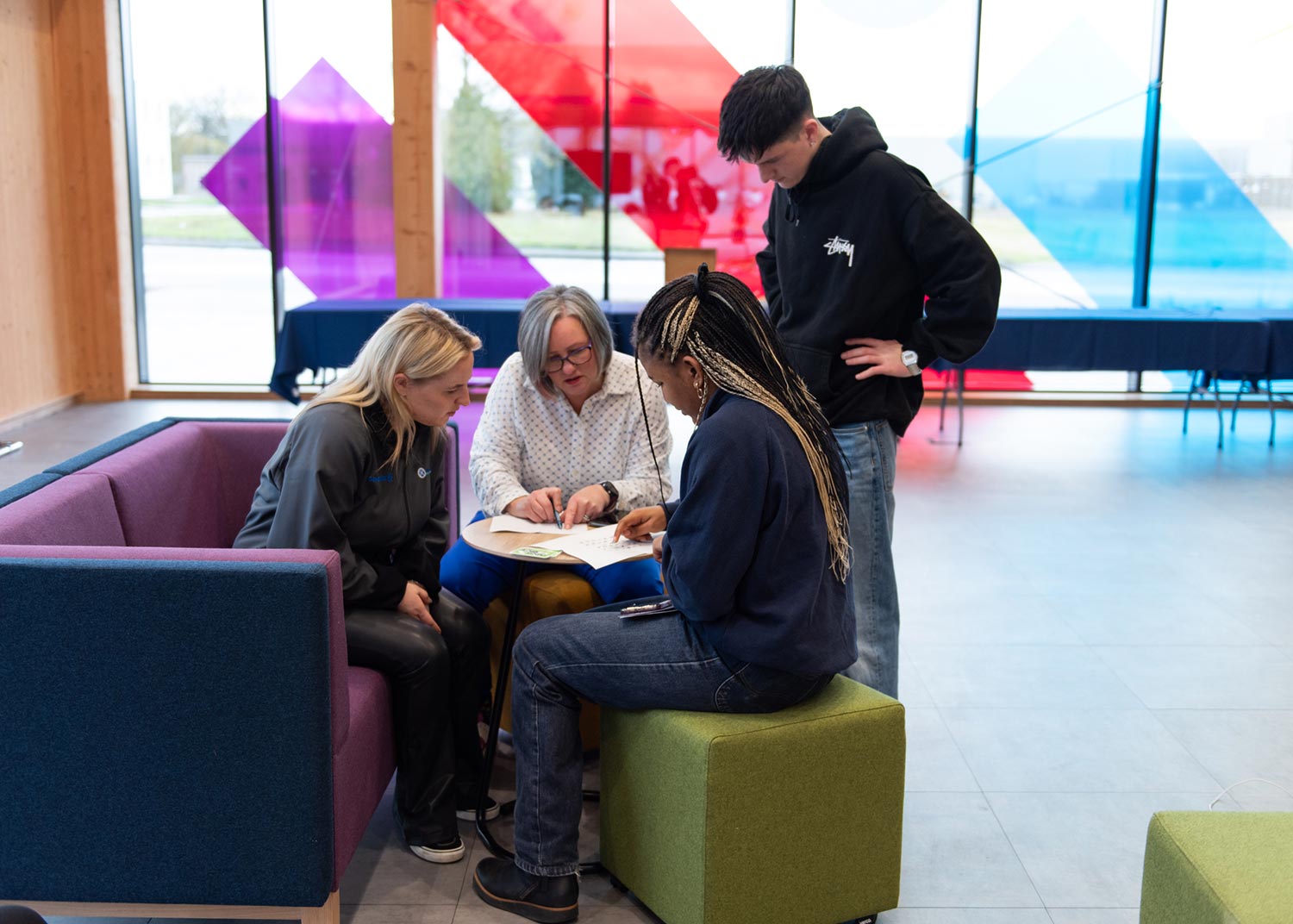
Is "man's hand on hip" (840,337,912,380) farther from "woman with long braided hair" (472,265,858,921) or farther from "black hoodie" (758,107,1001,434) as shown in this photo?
"woman with long braided hair" (472,265,858,921)

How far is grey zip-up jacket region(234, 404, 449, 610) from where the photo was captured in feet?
8.60

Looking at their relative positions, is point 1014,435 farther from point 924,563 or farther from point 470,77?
point 470,77

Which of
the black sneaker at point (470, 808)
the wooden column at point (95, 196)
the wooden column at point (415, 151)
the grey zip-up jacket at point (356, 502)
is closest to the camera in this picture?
the grey zip-up jacket at point (356, 502)

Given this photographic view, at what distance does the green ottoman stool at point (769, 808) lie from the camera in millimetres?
2244

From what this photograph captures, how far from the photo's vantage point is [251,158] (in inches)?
323

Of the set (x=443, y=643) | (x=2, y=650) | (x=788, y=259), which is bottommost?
(x=443, y=643)

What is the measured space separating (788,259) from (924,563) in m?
2.26

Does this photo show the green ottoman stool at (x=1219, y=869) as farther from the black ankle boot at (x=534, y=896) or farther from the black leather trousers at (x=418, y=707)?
the black leather trousers at (x=418, y=707)

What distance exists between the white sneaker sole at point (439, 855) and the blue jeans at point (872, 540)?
977mm

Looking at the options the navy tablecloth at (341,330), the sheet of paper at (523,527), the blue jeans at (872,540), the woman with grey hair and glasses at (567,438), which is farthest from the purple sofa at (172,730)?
the navy tablecloth at (341,330)

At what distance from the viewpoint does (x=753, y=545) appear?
2.20 metres

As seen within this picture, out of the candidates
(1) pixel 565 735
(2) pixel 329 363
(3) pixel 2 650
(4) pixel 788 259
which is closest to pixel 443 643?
(1) pixel 565 735

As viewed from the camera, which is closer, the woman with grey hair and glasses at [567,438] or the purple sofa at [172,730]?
the purple sofa at [172,730]

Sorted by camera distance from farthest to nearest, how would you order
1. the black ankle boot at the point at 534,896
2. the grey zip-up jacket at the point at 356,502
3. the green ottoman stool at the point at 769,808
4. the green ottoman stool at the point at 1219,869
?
the grey zip-up jacket at the point at 356,502
the black ankle boot at the point at 534,896
the green ottoman stool at the point at 769,808
the green ottoman stool at the point at 1219,869
